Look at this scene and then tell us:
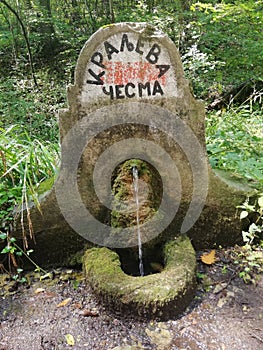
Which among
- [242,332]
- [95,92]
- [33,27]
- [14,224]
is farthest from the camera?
[33,27]

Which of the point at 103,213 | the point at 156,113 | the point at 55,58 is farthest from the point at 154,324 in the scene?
the point at 55,58

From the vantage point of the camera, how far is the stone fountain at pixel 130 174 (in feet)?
6.79

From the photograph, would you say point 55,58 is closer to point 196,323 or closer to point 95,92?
point 95,92

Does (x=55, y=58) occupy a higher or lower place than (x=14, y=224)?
higher

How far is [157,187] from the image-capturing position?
2357 mm

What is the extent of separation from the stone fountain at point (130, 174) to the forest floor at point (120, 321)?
0.52 ft

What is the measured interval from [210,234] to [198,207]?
0.24 metres

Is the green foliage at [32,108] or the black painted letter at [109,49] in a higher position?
the black painted letter at [109,49]

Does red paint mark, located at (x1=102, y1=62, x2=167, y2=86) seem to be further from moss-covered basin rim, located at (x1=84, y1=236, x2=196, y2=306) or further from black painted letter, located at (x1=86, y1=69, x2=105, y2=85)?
moss-covered basin rim, located at (x1=84, y1=236, x2=196, y2=306)

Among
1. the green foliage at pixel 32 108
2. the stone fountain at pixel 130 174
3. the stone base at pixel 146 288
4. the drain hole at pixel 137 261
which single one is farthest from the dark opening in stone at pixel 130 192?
the green foliage at pixel 32 108

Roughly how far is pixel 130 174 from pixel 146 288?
800 millimetres

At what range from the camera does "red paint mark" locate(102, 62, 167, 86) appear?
2.09 m

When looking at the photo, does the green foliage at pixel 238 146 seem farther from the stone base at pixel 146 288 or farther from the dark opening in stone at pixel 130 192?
the stone base at pixel 146 288

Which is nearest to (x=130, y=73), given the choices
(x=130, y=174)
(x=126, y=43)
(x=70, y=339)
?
(x=126, y=43)
